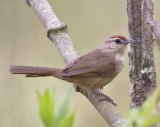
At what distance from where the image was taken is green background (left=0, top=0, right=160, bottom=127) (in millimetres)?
3875

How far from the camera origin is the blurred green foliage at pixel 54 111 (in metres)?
0.69

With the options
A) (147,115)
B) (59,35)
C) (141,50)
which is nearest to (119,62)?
(59,35)

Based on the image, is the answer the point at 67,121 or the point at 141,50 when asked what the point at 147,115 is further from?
the point at 141,50

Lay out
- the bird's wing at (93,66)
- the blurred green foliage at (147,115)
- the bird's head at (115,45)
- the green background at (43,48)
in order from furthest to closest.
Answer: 1. the green background at (43,48)
2. the bird's head at (115,45)
3. the bird's wing at (93,66)
4. the blurred green foliage at (147,115)

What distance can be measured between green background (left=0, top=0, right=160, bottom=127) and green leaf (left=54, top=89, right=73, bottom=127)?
2.94m

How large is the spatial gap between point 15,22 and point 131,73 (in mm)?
2452

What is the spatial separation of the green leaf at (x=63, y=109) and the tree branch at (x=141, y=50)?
1463 millimetres

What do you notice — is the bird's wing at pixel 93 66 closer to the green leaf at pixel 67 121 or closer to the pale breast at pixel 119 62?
the pale breast at pixel 119 62

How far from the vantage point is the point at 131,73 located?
7.27 ft

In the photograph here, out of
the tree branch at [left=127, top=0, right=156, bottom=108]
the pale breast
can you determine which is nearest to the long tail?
the pale breast

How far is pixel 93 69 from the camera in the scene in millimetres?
3412

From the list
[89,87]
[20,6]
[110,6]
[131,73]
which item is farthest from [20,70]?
[110,6]

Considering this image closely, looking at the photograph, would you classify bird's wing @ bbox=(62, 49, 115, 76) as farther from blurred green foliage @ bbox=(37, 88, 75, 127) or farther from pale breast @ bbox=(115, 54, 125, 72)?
blurred green foliage @ bbox=(37, 88, 75, 127)

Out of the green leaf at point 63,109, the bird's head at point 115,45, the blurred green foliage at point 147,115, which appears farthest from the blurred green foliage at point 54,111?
the bird's head at point 115,45
